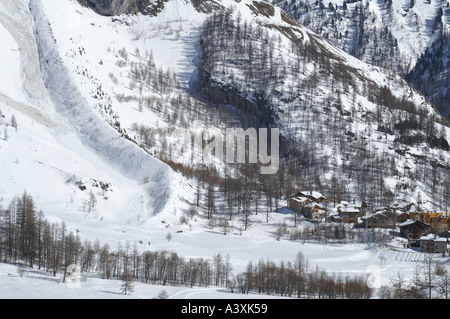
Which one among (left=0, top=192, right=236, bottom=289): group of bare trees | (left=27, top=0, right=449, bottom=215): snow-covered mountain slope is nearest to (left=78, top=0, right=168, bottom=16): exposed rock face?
(left=27, top=0, right=449, bottom=215): snow-covered mountain slope

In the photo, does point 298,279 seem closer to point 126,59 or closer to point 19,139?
point 19,139

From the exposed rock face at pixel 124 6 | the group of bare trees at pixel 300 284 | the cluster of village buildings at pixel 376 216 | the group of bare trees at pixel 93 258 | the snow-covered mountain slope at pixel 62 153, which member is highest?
the exposed rock face at pixel 124 6

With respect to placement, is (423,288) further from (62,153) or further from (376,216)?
(62,153)

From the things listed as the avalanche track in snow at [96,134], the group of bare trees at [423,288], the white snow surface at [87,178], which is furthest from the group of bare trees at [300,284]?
the avalanche track in snow at [96,134]

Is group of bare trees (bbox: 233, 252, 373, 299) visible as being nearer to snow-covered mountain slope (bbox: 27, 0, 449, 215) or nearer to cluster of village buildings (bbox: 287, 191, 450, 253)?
cluster of village buildings (bbox: 287, 191, 450, 253)

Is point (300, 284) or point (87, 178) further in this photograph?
point (87, 178)

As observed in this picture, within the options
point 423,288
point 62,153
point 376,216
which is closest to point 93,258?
point 423,288

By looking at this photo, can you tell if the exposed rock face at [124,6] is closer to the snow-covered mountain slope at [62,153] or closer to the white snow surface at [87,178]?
the white snow surface at [87,178]
